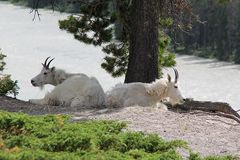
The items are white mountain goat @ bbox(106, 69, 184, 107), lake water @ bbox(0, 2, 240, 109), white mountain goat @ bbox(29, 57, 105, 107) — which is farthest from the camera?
lake water @ bbox(0, 2, 240, 109)

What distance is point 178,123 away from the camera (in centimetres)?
790

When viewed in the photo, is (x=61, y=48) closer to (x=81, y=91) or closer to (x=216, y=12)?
(x=216, y=12)

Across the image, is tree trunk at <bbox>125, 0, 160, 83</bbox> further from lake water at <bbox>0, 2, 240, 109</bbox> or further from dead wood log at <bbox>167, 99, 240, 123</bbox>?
lake water at <bbox>0, 2, 240, 109</bbox>

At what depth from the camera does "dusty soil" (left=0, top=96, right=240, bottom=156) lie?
6730mm

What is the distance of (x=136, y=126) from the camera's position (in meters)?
7.38

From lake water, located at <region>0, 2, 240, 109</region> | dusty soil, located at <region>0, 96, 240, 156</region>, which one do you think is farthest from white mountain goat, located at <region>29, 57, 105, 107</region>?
lake water, located at <region>0, 2, 240, 109</region>

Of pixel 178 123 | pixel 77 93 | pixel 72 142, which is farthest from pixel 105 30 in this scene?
pixel 72 142

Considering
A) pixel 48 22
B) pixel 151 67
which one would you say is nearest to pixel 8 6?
pixel 48 22

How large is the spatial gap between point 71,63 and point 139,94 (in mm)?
41487

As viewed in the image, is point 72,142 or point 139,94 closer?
point 72,142

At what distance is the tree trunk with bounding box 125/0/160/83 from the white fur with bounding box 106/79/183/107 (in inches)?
29.4

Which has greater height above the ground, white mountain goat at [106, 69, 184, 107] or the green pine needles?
the green pine needles

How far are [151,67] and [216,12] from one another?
5456 centimetres

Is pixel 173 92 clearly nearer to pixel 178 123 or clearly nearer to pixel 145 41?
pixel 145 41
